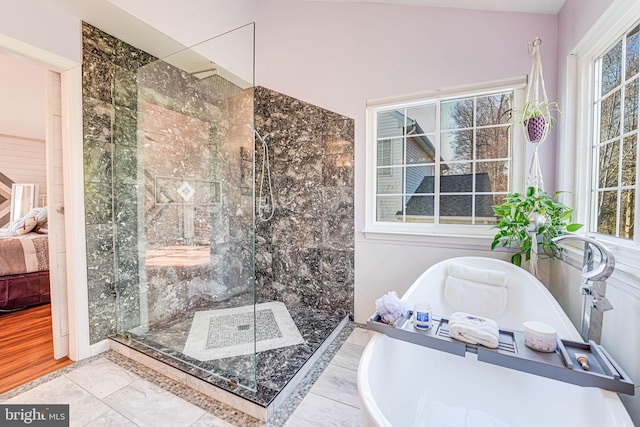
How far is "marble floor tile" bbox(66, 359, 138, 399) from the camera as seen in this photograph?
5.81 feet

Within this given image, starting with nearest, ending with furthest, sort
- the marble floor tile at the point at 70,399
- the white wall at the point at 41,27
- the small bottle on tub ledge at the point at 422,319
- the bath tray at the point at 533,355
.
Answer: the bath tray at the point at 533,355
the small bottle on tub ledge at the point at 422,319
the marble floor tile at the point at 70,399
the white wall at the point at 41,27

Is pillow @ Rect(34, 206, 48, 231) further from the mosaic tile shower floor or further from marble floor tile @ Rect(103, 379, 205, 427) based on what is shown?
marble floor tile @ Rect(103, 379, 205, 427)

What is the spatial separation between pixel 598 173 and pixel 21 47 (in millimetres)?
3772

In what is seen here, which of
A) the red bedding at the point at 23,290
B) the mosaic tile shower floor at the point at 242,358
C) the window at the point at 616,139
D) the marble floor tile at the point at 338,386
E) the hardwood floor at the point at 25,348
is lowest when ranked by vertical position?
the marble floor tile at the point at 338,386

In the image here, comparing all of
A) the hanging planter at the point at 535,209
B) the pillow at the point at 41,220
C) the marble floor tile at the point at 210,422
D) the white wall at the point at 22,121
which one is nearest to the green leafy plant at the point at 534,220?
the hanging planter at the point at 535,209

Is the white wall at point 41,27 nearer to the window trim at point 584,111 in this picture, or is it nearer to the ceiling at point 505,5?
the ceiling at point 505,5

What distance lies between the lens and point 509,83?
2.20 metres

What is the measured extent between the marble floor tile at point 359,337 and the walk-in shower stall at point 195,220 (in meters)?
0.20

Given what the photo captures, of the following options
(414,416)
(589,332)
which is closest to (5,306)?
(414,416)

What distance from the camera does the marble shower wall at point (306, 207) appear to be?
2818 millimetres

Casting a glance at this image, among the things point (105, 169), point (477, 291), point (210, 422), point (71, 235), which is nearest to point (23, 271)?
point (71, 235)

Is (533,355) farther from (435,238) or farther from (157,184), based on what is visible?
(157,184)

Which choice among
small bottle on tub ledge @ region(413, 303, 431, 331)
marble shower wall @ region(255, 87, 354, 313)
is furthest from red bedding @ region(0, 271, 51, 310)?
small bottle on tub ledge @ region(413, 303, 431, 331)

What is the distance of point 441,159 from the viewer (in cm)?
254
